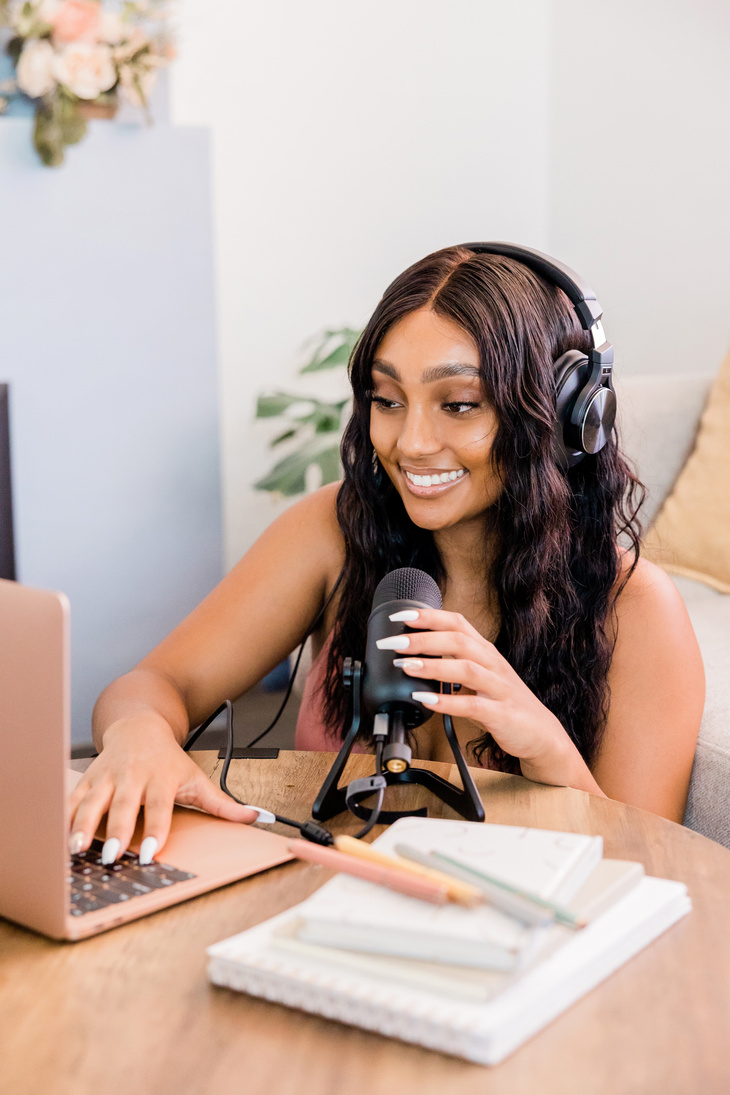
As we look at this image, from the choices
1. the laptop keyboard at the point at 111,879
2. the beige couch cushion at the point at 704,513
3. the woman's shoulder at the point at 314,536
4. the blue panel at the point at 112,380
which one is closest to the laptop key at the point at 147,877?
the laptop keyboard at the point at 111,879

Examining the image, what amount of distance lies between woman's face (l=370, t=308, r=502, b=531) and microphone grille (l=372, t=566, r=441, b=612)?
0.21m

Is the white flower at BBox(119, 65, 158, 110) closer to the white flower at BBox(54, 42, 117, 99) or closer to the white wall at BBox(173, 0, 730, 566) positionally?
the white flower at BBox(54, 42, 117, 99)

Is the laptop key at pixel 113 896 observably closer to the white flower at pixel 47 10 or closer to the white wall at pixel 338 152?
the white flower at pixel 47 10

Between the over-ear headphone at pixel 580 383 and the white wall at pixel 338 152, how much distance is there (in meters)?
1.91

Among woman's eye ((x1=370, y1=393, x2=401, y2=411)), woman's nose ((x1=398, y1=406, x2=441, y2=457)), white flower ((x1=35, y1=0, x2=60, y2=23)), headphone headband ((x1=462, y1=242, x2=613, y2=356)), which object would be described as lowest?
woman's nose ((x1=398, y1=406, x2=441, y2=457))

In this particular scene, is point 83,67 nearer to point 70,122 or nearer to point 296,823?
point 70,122

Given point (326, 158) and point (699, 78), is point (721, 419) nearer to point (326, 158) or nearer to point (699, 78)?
point (699, 78)

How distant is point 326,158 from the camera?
3.02 meters

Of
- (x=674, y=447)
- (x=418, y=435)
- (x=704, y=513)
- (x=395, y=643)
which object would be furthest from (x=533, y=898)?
(x=674, y=447)

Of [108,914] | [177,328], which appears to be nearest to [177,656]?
[108,914]

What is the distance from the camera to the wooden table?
1.67 ft

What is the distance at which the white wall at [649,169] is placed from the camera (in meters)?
2.57

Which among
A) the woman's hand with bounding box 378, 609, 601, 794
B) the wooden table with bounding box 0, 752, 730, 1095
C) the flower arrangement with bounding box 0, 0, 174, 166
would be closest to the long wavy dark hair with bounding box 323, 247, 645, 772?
the woman's hand with bounding box 378, 609, 601, 794

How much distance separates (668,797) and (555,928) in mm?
595
